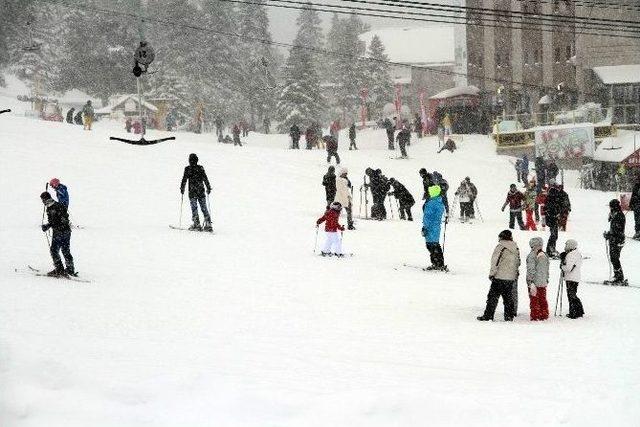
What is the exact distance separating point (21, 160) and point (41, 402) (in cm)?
2424

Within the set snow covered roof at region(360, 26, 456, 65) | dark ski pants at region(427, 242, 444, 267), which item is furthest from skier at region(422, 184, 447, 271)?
snow covered roof at region(360, 26, 456, 65)

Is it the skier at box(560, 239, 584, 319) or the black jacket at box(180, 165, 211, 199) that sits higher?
the black jacket at box(180, 165, 211, 199)

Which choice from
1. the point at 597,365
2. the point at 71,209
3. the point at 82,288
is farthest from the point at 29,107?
the point at 597,365

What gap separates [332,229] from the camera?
18.7 meters

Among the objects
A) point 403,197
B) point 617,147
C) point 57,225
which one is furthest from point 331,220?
point 617,147

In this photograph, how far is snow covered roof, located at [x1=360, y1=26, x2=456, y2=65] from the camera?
10688cm

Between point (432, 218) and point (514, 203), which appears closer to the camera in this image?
point (432, 218)

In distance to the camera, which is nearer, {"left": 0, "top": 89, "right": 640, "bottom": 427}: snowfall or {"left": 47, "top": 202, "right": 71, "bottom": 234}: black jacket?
{"left": 0, "top": 89, "right": 640, "bottom": 427}: snowfall

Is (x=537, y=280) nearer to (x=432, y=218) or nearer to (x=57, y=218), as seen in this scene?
(x=432, y=218)

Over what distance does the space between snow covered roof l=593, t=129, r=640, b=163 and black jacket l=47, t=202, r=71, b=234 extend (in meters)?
30.0

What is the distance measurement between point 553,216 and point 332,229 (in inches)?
227

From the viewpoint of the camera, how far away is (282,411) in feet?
27.5

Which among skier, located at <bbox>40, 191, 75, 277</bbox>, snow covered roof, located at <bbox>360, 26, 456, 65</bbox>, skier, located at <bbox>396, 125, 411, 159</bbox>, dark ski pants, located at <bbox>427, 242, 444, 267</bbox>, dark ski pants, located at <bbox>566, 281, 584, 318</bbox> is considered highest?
snow covered roof, located at <bbox>360, 26, 456, 65</bbox>

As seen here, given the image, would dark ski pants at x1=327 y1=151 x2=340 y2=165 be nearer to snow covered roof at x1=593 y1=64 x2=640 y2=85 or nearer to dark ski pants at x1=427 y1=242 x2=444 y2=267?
snow covered roof at x1=593 y1=64 x2=640 y2=85
